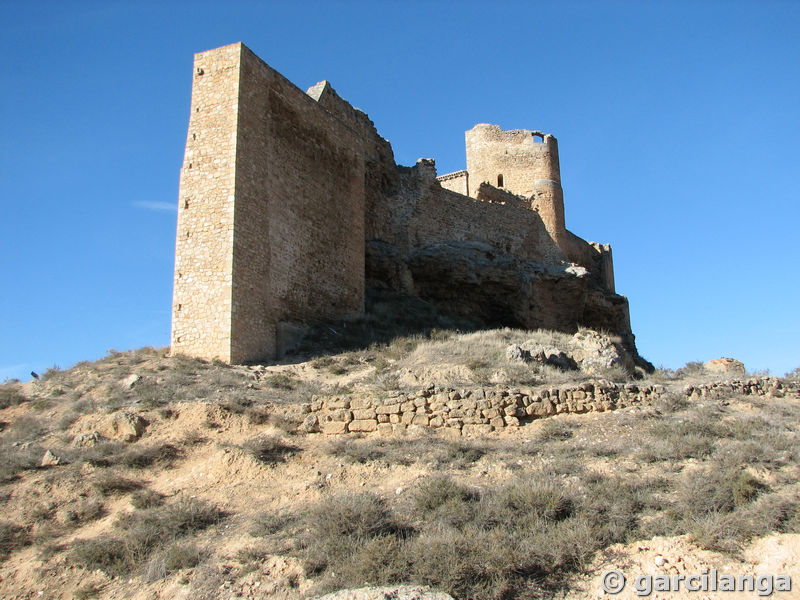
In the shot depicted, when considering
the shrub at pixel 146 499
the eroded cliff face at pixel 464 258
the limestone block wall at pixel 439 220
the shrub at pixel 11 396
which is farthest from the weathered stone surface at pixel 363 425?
the limestone block wall at pixel 439 220

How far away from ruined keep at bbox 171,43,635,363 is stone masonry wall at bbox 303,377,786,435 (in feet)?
12.1

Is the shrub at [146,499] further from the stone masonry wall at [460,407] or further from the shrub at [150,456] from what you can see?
the stone masonry wall at [460,407]

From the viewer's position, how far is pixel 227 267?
→ 12.5m

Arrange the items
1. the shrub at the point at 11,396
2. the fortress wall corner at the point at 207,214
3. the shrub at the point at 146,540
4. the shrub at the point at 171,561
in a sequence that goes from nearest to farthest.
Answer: the shrub at the point at 171,561, the shrub at the point at 146,540, the shrub at the point at 11,396, the fortress wall corner at the point at 207,214

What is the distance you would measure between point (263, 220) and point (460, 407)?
629 centimetres

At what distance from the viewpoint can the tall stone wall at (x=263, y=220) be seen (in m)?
12.6

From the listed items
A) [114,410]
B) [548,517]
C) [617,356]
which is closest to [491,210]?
[617,356]

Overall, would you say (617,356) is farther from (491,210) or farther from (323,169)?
(491,210)

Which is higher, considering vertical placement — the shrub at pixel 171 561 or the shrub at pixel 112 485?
the shrub at pixel 112 485

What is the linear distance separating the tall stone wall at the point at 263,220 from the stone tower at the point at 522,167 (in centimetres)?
885

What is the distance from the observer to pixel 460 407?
899 cm

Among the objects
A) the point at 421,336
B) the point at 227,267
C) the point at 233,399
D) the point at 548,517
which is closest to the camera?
the point at 548,517

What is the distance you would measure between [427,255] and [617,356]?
26.1 feet

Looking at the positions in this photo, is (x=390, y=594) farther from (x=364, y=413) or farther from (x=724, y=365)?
(x=724, y=365)
